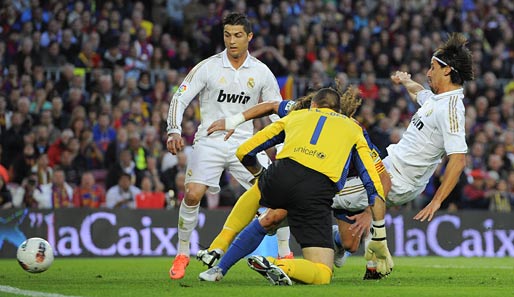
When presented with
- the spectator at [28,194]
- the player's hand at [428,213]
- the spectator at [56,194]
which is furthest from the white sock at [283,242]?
the spectator at [28,194]

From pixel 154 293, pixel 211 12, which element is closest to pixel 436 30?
pixel 211 12

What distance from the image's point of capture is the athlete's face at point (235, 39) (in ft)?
34.8

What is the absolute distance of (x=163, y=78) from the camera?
1952 centimetres

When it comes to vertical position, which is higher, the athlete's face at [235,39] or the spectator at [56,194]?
the athlete's face at [235,39]

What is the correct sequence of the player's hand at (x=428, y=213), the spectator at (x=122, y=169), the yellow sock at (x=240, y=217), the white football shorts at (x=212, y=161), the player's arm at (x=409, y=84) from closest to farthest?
the player's hand at (x=428, y=213) < the yellow sock at (x=240, y=217) < the white football shorts at (x=212, y=161) < the player's arm at (x=409, y=84) < the spectator at (x=122, y=169)

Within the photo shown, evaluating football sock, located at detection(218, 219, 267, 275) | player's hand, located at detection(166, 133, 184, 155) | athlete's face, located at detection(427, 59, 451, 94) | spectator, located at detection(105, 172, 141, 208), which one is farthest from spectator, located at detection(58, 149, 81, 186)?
football sock, located at detection(218, 219, 267, 275)

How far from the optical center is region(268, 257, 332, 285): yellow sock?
8359mm

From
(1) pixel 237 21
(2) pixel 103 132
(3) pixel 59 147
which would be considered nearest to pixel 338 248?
(1) pixel 237 21

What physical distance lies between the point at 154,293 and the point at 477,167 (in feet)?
39.6

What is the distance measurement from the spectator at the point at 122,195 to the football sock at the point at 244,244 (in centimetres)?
792

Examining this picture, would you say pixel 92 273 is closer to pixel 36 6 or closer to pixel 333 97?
pixel 333 97

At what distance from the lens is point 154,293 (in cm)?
813

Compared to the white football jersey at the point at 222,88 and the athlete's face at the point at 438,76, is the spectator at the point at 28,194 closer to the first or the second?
the white football jersey at the point at 222,88

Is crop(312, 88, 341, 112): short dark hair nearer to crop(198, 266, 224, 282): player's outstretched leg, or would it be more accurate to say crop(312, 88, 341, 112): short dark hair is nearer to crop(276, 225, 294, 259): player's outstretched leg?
crop(198, 266, 224, 282): player's outstretched leg
